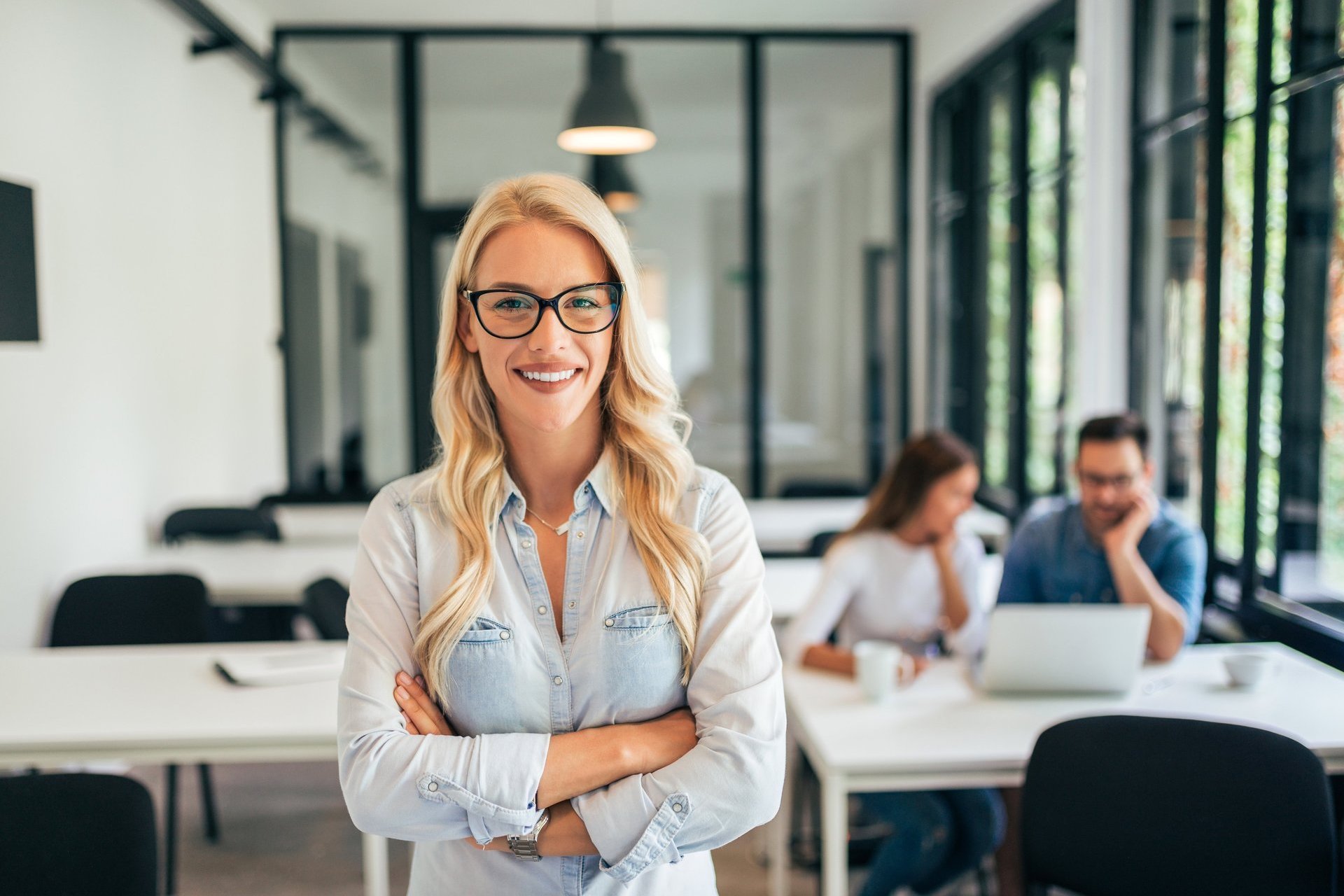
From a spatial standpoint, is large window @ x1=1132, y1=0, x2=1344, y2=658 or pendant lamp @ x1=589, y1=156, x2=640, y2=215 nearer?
large window @ x1=1132, y1=0, x2=1344, y2=658

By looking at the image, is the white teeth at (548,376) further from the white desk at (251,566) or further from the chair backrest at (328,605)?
the white desk at (251,566)

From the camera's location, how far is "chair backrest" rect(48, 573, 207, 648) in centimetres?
321

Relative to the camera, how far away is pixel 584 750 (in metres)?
1.28

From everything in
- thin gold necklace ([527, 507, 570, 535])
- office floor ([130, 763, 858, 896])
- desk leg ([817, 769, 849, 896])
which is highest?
thin gold necklace ([527, 507, 570, 535])

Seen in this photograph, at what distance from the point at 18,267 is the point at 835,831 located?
254 cm

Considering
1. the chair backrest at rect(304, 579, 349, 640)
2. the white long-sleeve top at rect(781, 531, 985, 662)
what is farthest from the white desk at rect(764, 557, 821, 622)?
the chair backrest at rect(304, 579, 349, 640)

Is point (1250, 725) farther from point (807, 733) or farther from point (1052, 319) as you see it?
point (1052, 319)

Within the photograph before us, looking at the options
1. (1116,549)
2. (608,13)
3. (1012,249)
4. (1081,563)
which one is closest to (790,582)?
(1081,563)

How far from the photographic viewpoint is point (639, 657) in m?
1.34

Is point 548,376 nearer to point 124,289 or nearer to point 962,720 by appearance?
point 962,720

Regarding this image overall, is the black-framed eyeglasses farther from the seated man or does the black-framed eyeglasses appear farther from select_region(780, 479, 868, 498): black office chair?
select_region(780, 479, 868, 498): black office chair

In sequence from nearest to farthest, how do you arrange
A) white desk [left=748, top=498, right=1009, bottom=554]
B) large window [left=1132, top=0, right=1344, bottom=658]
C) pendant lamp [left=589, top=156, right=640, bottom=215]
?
large window [left=1132, top=0, right=1344, bottom=658], white desk [left=748, top=498, right=1009, bottom=554], pendant lamp [left=589, top=156, right=640, bottom=215]

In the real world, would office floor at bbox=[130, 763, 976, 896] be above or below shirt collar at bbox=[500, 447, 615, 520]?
below

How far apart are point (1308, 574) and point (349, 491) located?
520cm
